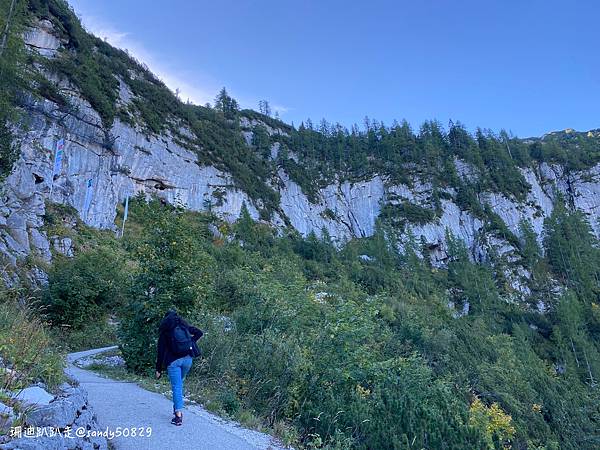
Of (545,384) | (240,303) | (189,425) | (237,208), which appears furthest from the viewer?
(237,208)

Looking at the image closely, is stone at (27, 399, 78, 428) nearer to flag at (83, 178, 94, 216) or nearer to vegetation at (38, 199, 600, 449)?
vegetation at (38, 199, 600, 449)

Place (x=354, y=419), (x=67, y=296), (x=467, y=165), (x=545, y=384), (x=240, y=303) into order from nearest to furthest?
(x=354, y=419)
(x=67, y=296)
(x=240, y=303)
(x=545, y=384)
(x=467, y=165)

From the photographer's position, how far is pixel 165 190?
42750mm

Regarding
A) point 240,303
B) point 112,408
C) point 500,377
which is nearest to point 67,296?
point 240,303

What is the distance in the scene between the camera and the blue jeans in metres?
4.79

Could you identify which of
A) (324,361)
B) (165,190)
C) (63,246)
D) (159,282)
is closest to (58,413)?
(324,361)

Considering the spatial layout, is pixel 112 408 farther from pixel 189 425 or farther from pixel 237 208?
pixel 237 208

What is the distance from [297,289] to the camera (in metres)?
12.0

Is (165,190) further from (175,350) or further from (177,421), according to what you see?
(177,421)

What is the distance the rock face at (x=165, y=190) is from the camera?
18141 mm

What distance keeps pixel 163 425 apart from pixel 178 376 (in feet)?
1.88

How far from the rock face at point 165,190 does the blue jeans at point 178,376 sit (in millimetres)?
12487

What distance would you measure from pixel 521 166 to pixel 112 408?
89.1 meters

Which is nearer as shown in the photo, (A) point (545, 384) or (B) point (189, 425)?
(B) point (189, 425)
